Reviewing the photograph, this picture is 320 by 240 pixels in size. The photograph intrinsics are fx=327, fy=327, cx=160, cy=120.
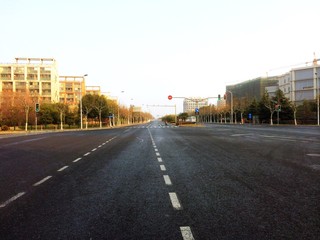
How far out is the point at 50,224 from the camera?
4859 millimetres

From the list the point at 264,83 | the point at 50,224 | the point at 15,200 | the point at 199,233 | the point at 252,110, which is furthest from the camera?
the point at 264,83

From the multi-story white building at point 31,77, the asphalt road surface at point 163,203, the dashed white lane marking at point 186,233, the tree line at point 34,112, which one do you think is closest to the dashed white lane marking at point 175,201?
the asphalt road surface at point 163,203

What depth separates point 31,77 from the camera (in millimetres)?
111125

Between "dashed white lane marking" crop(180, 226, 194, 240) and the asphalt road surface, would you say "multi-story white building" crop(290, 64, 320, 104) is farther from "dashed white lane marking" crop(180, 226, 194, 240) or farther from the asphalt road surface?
"dashed white lane marking" crop(180, 226, 194, 240)

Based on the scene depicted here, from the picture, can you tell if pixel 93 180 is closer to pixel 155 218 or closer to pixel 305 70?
pixel 155 218

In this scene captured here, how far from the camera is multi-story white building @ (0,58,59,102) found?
354ft

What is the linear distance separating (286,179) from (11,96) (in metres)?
65.3

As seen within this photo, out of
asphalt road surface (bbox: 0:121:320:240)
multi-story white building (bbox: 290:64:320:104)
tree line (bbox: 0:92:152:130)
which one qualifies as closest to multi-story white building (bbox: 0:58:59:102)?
tree line (bbox: 0:92:152:130)

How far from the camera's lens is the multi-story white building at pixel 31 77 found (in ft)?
354

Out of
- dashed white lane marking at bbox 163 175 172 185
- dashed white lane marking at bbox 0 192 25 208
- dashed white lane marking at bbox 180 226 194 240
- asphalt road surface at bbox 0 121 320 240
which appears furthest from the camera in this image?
dashed white lane marking at bbox 163 175 172 185

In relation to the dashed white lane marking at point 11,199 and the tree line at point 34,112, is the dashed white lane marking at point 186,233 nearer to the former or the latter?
the dashed white lane marking at point 11,199

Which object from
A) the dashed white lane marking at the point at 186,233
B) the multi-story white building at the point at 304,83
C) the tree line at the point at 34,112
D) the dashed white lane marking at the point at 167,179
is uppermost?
the multi-story white building at the point at 304,83

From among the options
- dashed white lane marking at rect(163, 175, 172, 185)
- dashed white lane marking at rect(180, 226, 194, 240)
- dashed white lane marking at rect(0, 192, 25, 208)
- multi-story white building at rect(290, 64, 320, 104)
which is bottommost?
dashed white lane marking at rect(163, 175, 172, 185)

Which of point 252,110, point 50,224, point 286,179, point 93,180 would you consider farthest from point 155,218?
point 252,110
